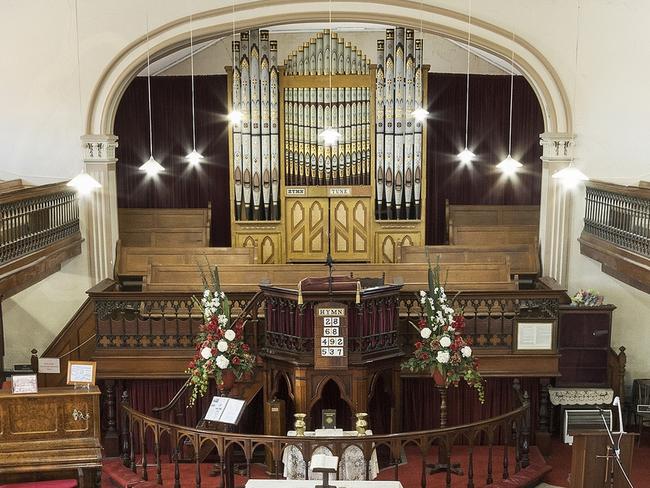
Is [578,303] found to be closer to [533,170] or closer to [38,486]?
[533,170]

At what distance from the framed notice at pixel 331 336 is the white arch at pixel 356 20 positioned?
5.12m

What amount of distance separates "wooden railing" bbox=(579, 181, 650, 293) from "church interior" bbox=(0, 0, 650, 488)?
63mm

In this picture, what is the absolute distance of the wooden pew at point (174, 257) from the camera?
13.3 meters

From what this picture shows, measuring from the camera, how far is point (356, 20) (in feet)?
43.3

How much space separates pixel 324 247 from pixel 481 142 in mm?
3874

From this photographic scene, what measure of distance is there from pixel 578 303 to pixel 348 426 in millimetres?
3871

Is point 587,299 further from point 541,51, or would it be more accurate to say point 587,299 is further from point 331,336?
point 331,336

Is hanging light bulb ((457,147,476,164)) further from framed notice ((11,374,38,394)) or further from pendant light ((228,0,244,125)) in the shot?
framed notice ((11,374,38,394))

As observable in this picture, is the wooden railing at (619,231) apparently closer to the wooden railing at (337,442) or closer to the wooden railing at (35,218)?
the wooden railing at (337,442)

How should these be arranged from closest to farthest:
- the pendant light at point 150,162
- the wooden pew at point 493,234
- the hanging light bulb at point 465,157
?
the pendant light at point 150,162 → the wooden pew at point 493,234 → the hanging light bulb at point 465,157

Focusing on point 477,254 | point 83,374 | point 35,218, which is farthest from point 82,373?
point 477,254

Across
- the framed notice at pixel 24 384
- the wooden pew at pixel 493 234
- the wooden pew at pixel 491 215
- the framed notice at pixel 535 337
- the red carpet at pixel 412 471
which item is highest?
the wooden pew at pixel 491 215

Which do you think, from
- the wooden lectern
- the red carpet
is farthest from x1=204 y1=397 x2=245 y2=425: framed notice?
the wooden lectern

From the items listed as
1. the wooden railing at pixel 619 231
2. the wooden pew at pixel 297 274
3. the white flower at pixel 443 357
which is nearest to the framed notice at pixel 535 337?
the wooden railing at pixel 619 231
